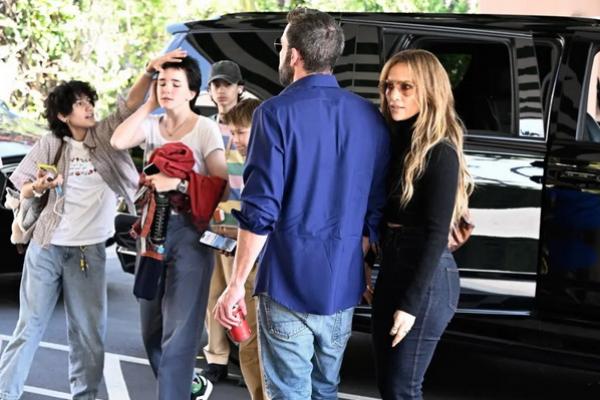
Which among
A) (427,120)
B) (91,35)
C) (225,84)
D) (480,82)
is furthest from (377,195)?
(91,35)

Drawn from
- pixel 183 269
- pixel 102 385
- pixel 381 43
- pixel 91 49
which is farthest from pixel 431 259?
pixel 91 49

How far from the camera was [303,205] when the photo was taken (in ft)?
11.2

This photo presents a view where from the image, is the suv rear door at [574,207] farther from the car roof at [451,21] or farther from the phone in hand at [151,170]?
the phone in hand at [151,170]

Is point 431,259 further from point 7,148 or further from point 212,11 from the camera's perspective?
point 212,11

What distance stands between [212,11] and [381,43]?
37.0ft

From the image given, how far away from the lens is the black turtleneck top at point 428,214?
3.54 m

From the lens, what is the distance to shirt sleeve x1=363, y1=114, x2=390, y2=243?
359 centimetres

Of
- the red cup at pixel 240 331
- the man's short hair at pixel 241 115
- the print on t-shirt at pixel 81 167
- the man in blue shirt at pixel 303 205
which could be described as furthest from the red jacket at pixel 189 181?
the man in blue shirt at pixel 303 205

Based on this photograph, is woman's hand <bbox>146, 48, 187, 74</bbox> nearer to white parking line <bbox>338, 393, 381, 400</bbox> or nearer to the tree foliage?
white parking line <bbox>338, 393, 381, 400</bbox>

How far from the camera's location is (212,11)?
54.3ft

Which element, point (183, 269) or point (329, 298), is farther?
point (183, 269)

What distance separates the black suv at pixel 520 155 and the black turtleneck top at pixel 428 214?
177 centimetres

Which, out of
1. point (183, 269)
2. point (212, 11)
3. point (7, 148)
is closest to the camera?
point (183, 269)

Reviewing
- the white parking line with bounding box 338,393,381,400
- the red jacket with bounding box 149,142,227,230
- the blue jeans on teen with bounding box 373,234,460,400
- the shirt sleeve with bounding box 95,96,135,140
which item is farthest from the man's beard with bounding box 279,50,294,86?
the white parking line with bounding box 338,393,381,400
